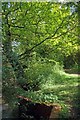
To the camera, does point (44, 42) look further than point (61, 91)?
Yes

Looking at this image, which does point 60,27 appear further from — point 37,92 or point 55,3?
point 37,92

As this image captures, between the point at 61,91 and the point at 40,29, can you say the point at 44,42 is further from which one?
the point at 61,91

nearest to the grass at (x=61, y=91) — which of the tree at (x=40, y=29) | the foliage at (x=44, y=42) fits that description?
the foliage at (x=44, y=42)

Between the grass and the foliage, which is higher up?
the foliage

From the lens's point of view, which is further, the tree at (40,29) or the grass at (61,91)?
the tree at (40,29)

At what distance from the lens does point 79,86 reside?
9.21 feet

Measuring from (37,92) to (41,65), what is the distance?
0.36 metres

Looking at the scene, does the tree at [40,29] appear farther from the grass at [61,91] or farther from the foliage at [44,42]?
the grass at [61,91]

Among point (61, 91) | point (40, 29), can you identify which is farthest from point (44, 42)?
point (61, 91)

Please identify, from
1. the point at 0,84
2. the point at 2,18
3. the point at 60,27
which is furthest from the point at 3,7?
the point at 0,84

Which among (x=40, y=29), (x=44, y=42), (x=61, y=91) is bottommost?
(x=61, y=91)

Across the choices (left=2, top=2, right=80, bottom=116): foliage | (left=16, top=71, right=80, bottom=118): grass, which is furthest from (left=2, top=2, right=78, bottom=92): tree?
(left=16, top=71, right=80, bottom=118): grass

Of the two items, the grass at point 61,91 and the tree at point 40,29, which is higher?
the tree at point 40,29

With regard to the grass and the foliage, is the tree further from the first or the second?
the grass
